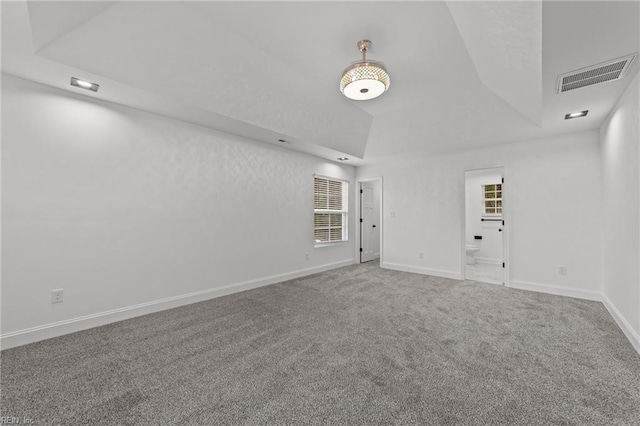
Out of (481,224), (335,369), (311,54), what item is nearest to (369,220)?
(481,224)

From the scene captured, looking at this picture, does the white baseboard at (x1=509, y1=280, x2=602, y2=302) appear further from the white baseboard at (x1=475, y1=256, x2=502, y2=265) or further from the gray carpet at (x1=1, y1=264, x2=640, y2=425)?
the white baseboard at (x1=475, y1=256, x2=502, y2=265)

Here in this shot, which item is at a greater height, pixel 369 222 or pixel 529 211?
pixel 529 211

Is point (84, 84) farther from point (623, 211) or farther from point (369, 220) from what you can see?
point (369, 220)

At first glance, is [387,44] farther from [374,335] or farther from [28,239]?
[28,239]

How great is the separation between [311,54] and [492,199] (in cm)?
621

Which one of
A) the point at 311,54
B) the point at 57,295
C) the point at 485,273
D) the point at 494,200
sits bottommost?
the point at 485,273

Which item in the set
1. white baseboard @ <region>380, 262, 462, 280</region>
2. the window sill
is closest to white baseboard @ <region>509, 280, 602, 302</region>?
white baseboard @ <region>380, 262, 462, 280</region>

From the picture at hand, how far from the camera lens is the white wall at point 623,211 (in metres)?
2.34

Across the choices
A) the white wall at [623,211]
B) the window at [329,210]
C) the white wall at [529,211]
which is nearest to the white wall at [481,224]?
the white wall at [529,211]

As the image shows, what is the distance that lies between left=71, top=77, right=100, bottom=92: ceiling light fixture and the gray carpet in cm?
245

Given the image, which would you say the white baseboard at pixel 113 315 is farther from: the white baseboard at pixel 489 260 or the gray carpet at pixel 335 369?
the white baseboard at pixel 489 260

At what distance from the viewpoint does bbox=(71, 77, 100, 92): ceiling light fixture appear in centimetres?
240

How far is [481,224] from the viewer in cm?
679

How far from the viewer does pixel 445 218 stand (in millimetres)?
4996
